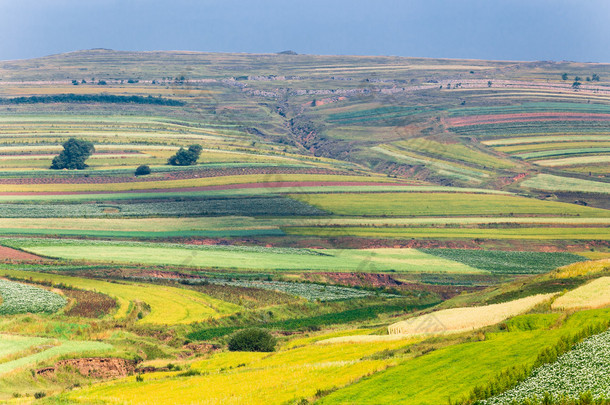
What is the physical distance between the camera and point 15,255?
3083 inches

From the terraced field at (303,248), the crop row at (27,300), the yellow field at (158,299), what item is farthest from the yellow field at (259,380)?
the crop row at (27,300)

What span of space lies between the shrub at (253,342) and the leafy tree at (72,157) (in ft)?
303

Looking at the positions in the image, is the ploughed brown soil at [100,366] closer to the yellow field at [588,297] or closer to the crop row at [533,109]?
the yellow field at [588,297]

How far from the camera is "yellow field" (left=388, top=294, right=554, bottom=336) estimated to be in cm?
4122

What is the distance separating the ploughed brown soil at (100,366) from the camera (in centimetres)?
4369

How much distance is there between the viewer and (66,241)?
85688mm

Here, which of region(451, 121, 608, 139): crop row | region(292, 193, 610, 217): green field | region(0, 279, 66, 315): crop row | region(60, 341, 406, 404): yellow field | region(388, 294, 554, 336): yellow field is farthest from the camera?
region(451, 121, 608, 139): crop row

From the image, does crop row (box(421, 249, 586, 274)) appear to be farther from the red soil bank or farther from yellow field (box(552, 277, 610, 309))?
the red soil bank

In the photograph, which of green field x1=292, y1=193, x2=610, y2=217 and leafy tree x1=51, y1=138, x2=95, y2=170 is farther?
leafy tree x1=51, y1=138, x2=95, y2=170

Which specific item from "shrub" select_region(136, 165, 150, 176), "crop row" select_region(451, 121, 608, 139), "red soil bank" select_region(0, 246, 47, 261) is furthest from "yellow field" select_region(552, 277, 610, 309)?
"crop row" select_region(451, 121, 608, 139)

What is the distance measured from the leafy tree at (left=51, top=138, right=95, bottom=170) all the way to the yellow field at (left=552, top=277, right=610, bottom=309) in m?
110

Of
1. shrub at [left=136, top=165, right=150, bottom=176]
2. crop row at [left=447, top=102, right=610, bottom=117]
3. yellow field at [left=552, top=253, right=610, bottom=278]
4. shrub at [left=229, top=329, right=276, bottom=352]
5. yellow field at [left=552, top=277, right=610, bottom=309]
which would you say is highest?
crop row at [left=447, top=102, right=610, bottom=117]

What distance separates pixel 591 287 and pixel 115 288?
1675 inches

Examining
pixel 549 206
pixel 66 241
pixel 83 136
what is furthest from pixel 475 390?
pixel 83 136
